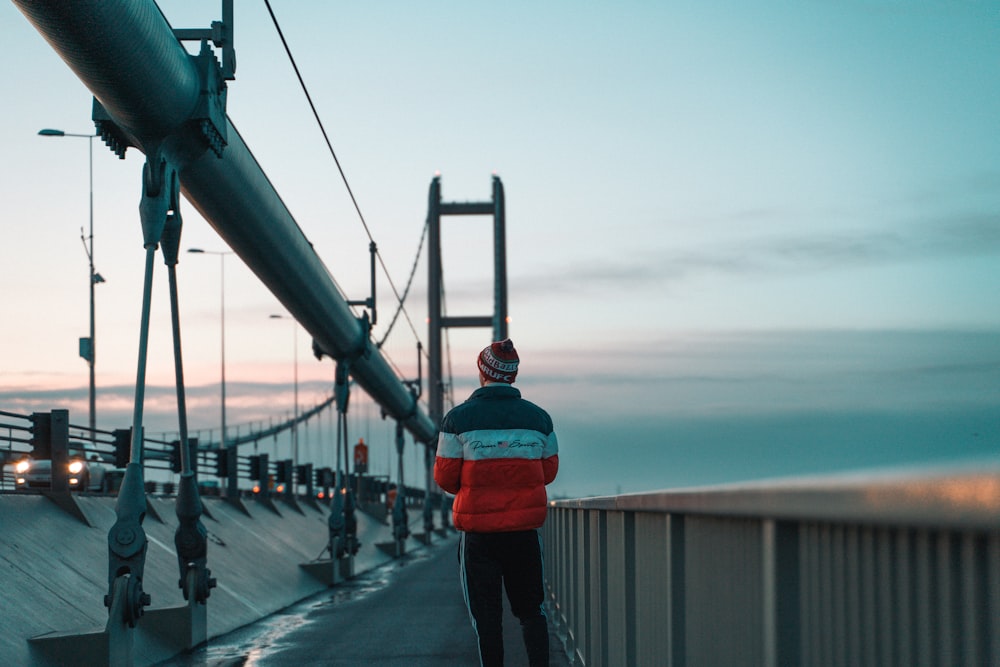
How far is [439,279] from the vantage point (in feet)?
242

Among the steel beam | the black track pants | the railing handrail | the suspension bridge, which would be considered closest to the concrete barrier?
the suspension bridge

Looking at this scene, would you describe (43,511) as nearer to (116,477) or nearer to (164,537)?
(164,537)

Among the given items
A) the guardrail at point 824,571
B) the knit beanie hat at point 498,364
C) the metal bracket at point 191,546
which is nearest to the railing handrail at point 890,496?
the guardrail at point 824,571

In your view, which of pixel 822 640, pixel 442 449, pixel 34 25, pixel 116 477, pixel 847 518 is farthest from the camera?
pixel 116 477

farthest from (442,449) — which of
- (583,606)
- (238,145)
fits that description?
(238,145)

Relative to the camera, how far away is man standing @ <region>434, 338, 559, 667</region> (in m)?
5.88

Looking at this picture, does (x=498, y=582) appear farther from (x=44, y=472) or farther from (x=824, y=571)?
(x=44, y=472)

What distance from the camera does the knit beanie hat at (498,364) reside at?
6.15 meters

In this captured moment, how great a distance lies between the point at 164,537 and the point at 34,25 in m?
9.95

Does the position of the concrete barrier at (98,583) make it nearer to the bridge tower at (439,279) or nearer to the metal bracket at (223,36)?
the metal bracket at (223,36)

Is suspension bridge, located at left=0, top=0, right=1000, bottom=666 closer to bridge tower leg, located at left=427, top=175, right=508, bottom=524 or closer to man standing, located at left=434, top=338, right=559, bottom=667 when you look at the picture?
man standing, located at left=434, top=338, right=559, bottom=667

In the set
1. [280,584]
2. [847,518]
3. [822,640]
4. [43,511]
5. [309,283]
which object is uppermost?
[309,283]

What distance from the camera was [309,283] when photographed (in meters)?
17.4

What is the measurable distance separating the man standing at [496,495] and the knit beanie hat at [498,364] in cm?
7
